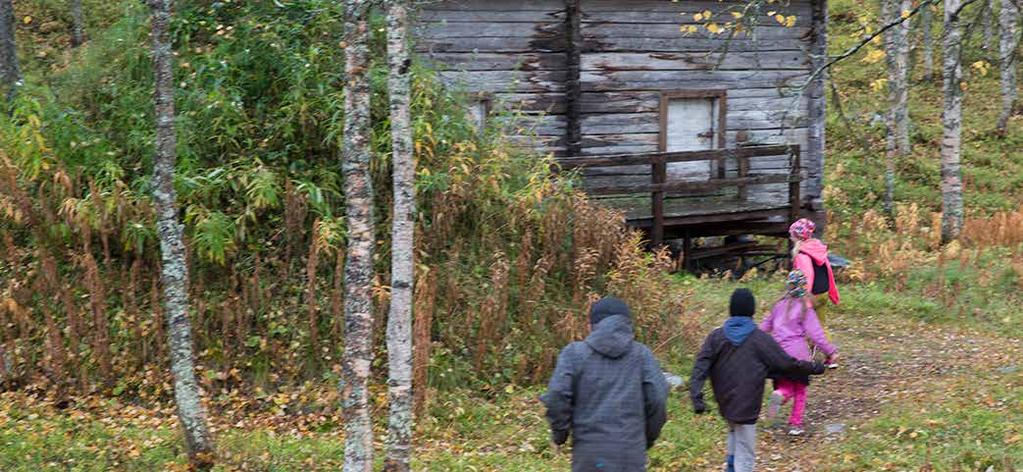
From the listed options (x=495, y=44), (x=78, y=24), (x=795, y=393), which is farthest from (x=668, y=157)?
(x=78, y=24)

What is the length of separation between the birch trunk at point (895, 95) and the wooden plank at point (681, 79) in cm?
331

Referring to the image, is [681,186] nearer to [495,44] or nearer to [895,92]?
[495,44]

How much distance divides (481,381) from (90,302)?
399cm

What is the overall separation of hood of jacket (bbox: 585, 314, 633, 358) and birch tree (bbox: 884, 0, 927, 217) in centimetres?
1589

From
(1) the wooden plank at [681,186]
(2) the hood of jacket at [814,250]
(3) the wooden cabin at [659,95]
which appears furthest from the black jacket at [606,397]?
(3) the wooden cabin at [659,95]

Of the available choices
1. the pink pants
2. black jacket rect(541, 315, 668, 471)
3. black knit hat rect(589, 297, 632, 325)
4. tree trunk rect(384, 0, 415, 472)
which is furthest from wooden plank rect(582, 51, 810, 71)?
black jacket rect(541, 315, 668, 471)

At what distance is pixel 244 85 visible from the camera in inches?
459

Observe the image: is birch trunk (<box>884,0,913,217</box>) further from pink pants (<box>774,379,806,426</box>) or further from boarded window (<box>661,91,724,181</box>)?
pink pants (<box>774,379,806,426</box>)

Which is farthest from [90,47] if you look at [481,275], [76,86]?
[481,275]

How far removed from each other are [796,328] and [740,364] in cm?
206

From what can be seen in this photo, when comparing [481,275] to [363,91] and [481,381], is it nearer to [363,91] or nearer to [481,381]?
[481,381]

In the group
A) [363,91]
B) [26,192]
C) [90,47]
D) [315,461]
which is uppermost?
[90,47]

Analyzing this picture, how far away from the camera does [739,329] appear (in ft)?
24.7

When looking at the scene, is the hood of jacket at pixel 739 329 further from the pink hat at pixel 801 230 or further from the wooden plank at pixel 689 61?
the wooden plank at pixel 689 61
